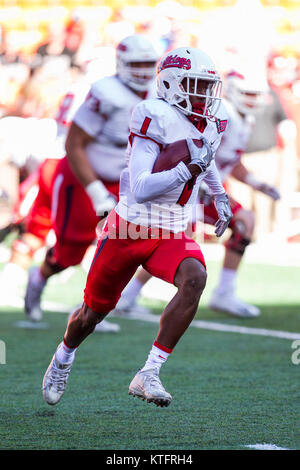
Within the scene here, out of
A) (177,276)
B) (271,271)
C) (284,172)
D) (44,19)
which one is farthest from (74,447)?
(44,19)

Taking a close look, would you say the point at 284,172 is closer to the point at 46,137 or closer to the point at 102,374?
the point at 46,137

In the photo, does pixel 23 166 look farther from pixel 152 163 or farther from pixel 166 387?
pixel 152 163

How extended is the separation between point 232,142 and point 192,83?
2.68 metres

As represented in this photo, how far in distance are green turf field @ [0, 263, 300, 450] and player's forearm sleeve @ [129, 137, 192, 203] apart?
0.76 m

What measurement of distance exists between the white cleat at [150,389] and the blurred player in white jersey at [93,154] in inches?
72.1

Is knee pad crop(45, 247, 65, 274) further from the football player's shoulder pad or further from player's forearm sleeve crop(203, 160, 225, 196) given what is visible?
the football player's shoulder pad

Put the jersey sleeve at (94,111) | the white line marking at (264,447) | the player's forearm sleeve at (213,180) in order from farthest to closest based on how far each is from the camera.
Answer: the jersey sleeve at (94,111), the player's forearm sleeve at (213,180), the white line marking at (264,447)

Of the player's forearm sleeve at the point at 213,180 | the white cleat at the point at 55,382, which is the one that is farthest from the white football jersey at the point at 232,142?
the white cleat at the point at 55,382

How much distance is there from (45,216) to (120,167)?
762mm

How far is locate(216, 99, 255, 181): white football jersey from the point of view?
19.7 feet

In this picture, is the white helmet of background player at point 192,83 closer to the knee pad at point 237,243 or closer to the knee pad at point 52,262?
the knee pad at point 52,262

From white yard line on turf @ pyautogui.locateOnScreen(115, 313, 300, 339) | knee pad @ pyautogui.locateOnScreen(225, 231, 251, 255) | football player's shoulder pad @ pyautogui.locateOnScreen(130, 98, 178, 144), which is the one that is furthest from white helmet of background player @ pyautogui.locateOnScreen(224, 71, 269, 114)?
football player's shoulder pad @ pyautogui.locateOnScreen(130, 98, 178, 144)

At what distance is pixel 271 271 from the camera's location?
8430 millimetres

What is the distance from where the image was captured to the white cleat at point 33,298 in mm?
5488
